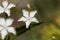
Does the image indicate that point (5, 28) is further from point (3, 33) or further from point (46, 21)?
point (46, 21)

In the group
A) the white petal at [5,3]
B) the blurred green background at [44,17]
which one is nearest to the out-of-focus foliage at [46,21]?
the blurred green background at [44,17]

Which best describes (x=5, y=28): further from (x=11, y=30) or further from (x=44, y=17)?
(x=44, y=17)

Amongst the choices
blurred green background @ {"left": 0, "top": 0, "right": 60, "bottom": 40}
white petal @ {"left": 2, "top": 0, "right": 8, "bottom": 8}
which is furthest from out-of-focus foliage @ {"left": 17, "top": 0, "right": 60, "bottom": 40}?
white petal @ {"left": 2, "top": 0, "right": 8, "bottom": 8}

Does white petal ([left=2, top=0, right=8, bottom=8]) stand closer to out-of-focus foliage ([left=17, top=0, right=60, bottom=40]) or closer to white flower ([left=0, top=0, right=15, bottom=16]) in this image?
white flower ([left=0, top=0, right=15, bottom=16])

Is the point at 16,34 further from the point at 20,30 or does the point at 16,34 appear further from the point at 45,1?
the point at 45,1

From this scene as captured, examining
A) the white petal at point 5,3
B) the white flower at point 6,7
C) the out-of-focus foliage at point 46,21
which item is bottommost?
the out-of-focus foliage at point 46,21

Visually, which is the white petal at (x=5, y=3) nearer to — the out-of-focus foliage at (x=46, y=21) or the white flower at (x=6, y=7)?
the white flower at (x=6, y=7)

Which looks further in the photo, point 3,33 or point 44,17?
point 44,17

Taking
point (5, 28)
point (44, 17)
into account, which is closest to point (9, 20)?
point (5, 28)
